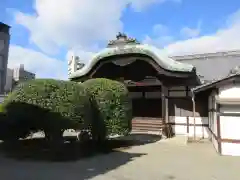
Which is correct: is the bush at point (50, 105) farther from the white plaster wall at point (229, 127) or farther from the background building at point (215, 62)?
the background building at point (215, 62)

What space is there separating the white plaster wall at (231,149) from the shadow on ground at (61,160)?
3.19 m

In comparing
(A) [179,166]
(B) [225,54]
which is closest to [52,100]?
(A) [179,166]

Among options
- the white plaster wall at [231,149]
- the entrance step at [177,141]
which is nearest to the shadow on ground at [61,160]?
the entrance step at [177,141]

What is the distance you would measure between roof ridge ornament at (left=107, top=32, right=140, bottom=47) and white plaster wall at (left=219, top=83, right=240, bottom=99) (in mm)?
7512

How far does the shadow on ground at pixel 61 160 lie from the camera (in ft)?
26.3

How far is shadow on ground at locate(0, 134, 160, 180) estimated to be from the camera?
8.03 m

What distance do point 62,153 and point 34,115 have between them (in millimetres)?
2119

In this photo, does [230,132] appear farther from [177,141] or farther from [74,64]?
[74,64]

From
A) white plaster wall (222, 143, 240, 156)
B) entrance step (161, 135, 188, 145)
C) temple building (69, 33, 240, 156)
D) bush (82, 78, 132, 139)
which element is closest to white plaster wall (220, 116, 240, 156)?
white plaster wall (222, 143, 240, 156)

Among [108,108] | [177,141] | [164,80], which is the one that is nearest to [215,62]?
[164,80]

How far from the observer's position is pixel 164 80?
17547 mm

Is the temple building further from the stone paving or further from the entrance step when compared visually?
the stone paving

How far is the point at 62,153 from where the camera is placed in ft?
36.8

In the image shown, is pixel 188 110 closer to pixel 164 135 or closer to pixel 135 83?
pixel 164 135
